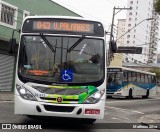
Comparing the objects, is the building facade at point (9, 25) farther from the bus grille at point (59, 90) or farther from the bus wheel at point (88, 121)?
the bus grille at point (59, 90)

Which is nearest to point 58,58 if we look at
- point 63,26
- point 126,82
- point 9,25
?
point 63,26

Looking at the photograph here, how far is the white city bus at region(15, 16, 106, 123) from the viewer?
9.83 metres

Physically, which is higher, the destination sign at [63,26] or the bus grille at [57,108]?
the destination sign at [63,26]

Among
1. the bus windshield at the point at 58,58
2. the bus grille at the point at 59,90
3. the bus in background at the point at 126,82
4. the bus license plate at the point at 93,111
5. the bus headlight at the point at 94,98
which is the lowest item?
the bus in background at the point at 126,82

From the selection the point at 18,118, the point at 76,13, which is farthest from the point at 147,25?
the point at 18,118

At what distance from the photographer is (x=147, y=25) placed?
13238 cm

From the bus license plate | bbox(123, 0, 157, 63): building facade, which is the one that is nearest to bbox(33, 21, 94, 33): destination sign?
the bus license plate

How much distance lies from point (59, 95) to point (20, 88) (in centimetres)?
108

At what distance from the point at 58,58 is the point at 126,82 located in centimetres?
2204

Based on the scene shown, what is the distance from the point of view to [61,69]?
1009cm

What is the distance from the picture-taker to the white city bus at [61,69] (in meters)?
9.83

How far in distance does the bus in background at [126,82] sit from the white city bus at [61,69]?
18.2m

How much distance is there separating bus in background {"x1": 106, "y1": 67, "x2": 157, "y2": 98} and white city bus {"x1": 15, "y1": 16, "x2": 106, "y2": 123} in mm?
18233

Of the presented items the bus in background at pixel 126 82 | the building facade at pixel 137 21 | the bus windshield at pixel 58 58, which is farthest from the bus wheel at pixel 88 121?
the building facade at pixel 137 21
